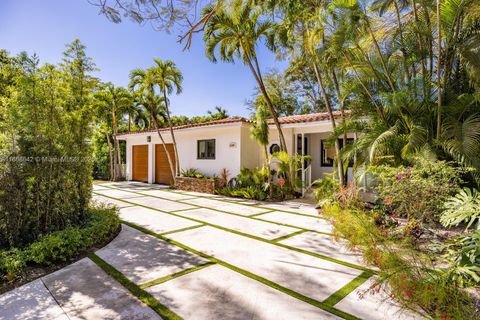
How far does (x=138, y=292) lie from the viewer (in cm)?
325

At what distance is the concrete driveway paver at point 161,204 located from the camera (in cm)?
862

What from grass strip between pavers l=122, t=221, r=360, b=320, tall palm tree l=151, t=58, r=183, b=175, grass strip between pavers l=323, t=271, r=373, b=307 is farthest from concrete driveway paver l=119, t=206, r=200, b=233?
tall palm tree l=151, t=58, r=183, b=175

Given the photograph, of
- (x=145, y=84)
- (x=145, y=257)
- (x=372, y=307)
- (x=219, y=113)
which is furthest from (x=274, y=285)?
(x=219, y=113)

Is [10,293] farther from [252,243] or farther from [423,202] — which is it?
[423,202]

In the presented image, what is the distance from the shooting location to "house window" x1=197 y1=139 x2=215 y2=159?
13781mm

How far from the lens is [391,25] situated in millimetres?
7781

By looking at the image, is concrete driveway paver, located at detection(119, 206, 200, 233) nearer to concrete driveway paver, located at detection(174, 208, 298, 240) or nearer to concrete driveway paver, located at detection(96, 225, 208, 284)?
concrete driveway paver, located at detection(174, 208, 298, 240)

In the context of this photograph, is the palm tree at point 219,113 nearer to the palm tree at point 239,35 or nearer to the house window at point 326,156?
A: the house window at point 326,156

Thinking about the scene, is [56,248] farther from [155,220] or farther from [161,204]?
[161,204]

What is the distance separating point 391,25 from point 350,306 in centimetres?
801

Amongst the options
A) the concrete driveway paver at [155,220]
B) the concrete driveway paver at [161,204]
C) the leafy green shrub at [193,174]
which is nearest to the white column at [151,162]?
the leafy green shrub at [193,174]

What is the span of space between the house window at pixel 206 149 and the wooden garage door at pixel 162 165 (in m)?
2.15

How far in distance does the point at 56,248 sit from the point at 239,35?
8.27 meters

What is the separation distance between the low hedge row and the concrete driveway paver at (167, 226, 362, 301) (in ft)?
4.52
